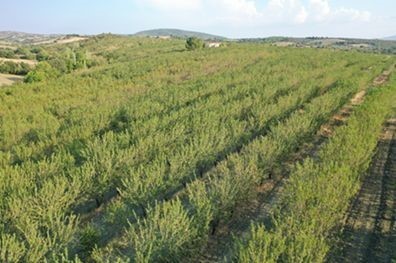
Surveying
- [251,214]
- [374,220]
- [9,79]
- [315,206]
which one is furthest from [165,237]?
[9,79]

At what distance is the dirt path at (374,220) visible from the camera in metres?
17.1

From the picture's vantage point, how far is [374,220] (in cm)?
1998

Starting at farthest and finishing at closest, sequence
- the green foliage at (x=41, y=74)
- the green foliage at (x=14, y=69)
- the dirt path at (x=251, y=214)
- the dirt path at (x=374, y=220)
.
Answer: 1. the green foliage at (x=14, y=69)
2. the green foliage at (x=41, y=74)
3. the dirt path at (x=251, y=214)
4. the dirt path at (x=374, y=220)

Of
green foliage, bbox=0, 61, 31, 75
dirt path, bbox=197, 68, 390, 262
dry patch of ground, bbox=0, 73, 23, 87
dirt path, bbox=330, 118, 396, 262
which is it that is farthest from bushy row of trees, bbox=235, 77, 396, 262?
green foliage, bbox=0, 61, 31, 75

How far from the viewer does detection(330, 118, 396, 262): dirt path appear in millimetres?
17109

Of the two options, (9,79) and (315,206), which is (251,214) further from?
(9,79)

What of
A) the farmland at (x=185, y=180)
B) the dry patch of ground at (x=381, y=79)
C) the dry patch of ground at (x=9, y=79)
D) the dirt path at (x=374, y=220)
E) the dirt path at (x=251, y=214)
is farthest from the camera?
the dry patch of ground at (x=9, y=79)

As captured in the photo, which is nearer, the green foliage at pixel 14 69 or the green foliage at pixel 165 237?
the green foliage at pixel 165 237

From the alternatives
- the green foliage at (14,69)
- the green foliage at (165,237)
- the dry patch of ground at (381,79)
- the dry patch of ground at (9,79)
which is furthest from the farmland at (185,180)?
the green foliage at (14,69)

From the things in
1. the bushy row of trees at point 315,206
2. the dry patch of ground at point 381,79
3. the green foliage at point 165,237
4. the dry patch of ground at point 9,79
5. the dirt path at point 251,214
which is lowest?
the dry patch of ground at point 9,79

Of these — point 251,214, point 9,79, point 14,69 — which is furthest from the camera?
point 14,69

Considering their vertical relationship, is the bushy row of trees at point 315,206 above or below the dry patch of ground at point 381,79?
above

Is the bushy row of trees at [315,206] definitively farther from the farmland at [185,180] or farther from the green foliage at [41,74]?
the green foliage at [41,74]

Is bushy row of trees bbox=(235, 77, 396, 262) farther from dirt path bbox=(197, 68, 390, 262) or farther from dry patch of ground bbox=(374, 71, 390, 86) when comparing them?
dry patch of ground bbox=(374, 71, 390, 86)
